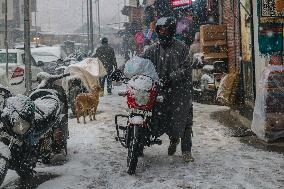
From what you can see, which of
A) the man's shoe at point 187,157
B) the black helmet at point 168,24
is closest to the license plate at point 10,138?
the man's shoe at point 187,157

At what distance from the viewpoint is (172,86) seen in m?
6.71

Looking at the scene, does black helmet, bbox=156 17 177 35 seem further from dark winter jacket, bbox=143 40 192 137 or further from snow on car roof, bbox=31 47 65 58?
snow on car roof, bbox=31 47 65 58

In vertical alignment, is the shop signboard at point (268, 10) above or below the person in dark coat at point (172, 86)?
above

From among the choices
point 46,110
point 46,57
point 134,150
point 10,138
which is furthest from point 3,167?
point 46,57

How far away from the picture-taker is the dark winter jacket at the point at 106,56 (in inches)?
675

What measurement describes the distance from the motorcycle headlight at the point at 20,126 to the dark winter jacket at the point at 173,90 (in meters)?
2.02

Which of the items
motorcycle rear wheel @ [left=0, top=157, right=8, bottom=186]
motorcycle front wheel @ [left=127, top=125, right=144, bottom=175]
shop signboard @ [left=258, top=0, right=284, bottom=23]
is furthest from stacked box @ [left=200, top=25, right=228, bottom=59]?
motorcycle rear wheel @ [left=0, top=157, right=8, bottom=186]

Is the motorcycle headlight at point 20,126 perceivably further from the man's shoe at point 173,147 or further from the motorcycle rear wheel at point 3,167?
the man's shoe at point 173,147

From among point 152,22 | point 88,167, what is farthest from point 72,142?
point 152,22

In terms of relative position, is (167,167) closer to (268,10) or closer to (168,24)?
(168,24)

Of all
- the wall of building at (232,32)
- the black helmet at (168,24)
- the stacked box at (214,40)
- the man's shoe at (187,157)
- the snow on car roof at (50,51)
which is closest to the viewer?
the black helmet at (168,24)

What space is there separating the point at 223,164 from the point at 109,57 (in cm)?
1131

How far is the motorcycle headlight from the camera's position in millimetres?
5152

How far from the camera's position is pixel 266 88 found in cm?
764
